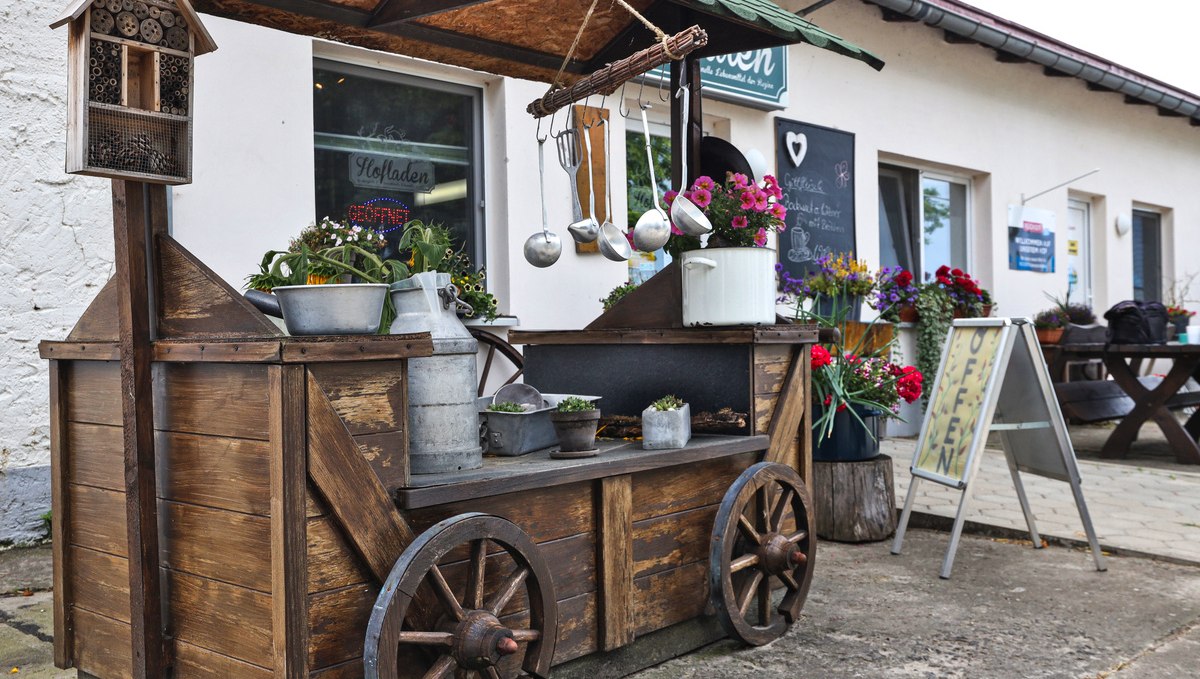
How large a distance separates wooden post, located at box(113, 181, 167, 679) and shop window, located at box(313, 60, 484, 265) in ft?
9.16

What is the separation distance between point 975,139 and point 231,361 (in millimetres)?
8220

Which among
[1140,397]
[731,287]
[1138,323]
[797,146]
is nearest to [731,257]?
[731,287]

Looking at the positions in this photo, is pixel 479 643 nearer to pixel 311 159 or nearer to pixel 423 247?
pixel 423 247

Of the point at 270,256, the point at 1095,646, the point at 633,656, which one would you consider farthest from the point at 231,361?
the point at 1095,646

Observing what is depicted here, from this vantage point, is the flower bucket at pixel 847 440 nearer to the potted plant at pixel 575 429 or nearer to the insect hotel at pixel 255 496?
the insect hotel at pixel 255 496

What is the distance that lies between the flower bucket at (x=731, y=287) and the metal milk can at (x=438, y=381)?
3.15 feet

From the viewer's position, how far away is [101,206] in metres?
4.22

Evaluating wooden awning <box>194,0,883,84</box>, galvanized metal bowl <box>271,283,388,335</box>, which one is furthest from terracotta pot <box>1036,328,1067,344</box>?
galvanized metal bowl <box>271,283,388,335</box>

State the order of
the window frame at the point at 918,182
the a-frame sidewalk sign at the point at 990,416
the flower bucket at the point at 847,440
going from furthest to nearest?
the window frame at the point at 918,182 < the flower bucket at the point at 847,440 < the a-frame sidewalk sign at the point at 990,416

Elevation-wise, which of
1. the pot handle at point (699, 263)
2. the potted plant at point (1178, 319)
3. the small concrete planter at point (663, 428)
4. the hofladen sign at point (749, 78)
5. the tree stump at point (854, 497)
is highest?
the hofladen sign at point (749, 78)

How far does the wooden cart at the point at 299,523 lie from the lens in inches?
78.0

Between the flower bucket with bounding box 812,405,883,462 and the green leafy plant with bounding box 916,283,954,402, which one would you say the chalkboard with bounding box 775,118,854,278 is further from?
the flower bucket with bounding box 812,405,883,462

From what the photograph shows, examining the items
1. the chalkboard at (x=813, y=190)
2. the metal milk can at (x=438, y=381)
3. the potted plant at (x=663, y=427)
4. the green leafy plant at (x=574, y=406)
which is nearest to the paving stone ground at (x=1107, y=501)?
the chalkboard at (x=813, y=190)

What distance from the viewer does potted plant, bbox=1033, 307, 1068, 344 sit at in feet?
29.0
